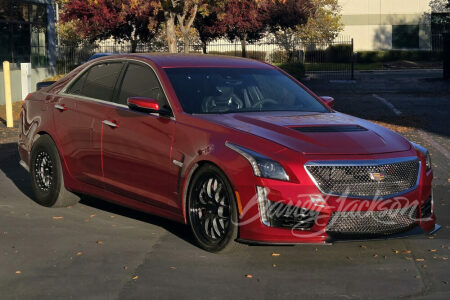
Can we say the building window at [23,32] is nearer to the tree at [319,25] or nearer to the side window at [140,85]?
the side window at [140,85]

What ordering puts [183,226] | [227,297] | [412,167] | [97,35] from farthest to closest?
1. [97,35]
2. [183,226]
3. [412,167]
4. [227,297]

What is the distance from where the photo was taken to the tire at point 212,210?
721 centimetres

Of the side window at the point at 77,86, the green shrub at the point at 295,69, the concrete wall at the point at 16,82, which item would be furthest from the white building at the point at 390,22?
the side window at the point at 77,86

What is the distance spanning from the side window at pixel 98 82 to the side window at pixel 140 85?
0.18 metres

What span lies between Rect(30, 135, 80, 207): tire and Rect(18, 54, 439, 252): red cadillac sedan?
0.01 meters

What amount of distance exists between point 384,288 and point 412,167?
1316mm

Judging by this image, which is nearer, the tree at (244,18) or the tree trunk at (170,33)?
the tree trunk at (170,33)

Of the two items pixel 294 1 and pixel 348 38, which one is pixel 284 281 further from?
pixel 348 38

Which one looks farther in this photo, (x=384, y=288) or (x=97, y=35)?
(x=97, y=35)

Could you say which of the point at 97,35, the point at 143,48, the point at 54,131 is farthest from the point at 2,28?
the point at 143,48

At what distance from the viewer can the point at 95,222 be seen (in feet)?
29.2

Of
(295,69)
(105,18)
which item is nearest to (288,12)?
(295,69)

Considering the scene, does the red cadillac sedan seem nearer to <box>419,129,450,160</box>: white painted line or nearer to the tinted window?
the tinted window

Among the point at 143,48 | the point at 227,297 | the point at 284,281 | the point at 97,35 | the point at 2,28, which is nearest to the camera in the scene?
the point at 227,297
